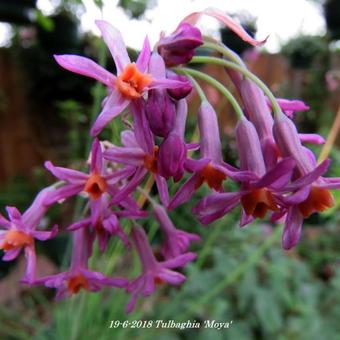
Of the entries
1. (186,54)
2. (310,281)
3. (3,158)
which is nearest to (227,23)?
(186,54)

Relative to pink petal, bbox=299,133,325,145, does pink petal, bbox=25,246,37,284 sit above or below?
below

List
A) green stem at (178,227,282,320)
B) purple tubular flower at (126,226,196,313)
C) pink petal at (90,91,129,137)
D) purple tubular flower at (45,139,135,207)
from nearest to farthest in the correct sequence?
1. pink petal at (90,91,129,137)
2. purple tubular flower at (45,139,135,207)
3. purple tubular flower at (126,226,196,313)
4. green stem at (178,227,282,320)

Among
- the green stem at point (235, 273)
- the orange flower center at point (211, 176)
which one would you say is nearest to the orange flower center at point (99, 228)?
the orange flower center at point (211, 176)

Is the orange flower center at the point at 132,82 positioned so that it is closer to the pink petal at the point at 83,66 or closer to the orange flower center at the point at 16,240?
the pink petal at the point at 83,66

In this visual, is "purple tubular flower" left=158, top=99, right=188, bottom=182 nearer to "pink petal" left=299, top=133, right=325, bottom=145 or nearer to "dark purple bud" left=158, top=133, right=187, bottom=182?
"dark purple bud" left=158, top=133, right=187, bottom=182

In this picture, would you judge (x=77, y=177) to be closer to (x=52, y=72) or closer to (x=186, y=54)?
(x=186, y=54)

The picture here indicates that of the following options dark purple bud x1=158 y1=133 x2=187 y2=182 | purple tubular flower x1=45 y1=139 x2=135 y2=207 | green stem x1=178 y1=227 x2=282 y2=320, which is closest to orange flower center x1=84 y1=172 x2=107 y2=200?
purple tubular flower x1=45 y1=139 x2=135 y2=207
